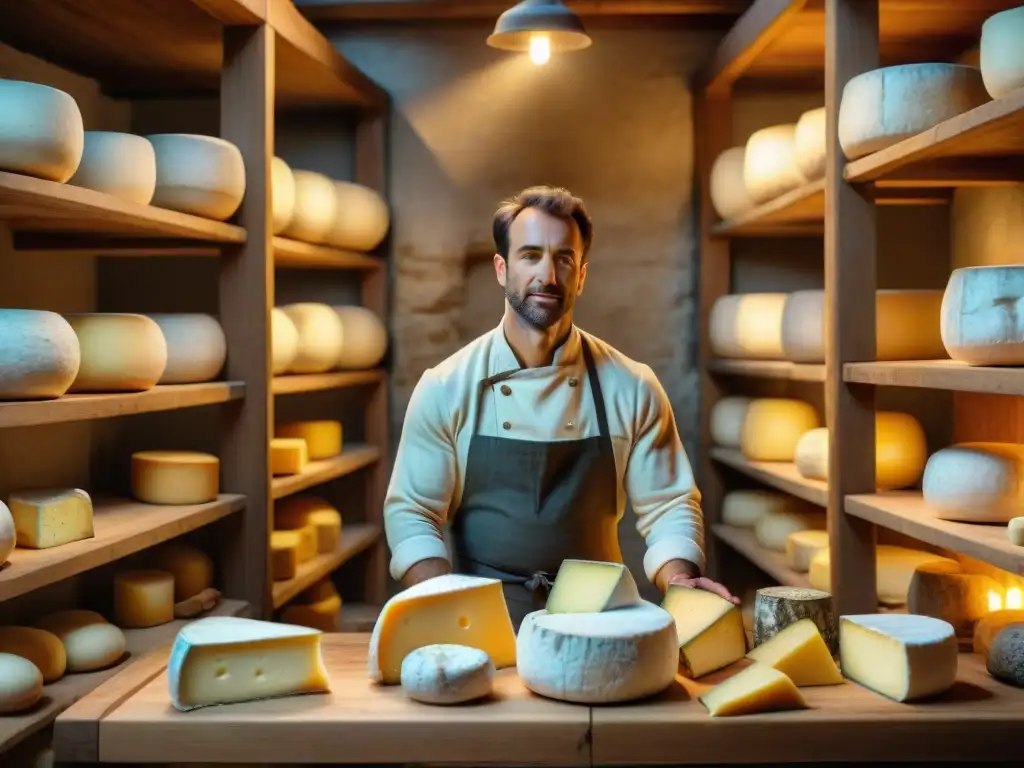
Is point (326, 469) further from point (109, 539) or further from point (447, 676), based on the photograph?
point (447, 676)

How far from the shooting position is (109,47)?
140 inches

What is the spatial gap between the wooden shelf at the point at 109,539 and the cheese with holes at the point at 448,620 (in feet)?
2.42

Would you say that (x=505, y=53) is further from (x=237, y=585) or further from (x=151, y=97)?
(x=237, y=585)

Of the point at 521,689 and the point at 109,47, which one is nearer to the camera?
the point at 521,689

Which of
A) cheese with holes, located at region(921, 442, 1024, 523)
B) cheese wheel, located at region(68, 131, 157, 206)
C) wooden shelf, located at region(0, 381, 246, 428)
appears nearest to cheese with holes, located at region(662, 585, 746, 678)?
cheese with holes, located at region(921, 442, 1024, 523)

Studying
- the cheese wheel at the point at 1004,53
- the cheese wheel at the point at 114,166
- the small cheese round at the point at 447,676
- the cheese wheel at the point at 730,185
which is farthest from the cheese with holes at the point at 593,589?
the cheese wheel at the point at 730,185

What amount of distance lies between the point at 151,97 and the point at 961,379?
3254 mm

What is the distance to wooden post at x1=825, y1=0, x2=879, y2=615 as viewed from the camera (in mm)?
2799

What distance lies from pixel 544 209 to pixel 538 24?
721 millimetres

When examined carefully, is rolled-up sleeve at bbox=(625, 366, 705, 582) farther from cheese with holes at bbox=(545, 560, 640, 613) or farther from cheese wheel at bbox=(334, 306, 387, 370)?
cheese wheel at bbox=(334, 306, 387, 370)

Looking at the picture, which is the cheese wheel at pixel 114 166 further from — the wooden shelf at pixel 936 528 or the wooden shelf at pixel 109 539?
the wooden shelf at pixel 936 528

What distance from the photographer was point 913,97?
99.9 inches

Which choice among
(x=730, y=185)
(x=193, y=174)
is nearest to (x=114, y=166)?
(x=193, y=174)

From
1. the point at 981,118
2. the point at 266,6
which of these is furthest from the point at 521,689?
the point at 266,6
